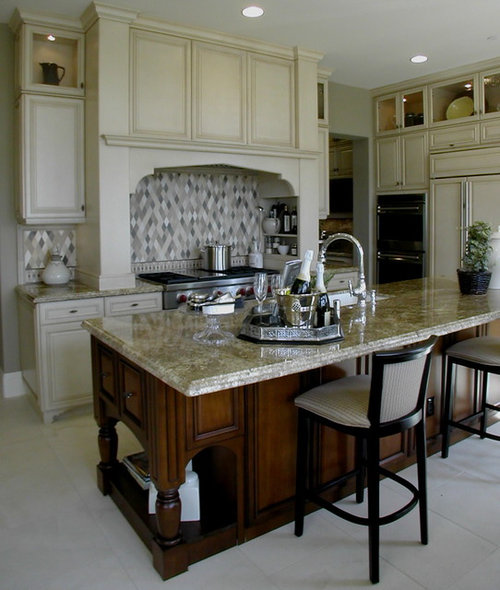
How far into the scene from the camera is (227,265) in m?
4.87

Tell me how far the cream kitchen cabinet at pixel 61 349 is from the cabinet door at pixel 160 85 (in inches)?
51.6

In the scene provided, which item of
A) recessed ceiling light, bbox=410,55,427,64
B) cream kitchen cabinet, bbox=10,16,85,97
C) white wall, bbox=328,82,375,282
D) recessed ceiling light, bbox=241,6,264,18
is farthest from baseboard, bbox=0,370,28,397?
recessed ceiling light, bbox=410,55,427,64

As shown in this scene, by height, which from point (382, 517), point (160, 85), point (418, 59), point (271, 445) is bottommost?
point (382, 517)

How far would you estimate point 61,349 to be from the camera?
3730 mm

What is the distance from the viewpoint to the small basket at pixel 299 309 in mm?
2223

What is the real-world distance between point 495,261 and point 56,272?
121 inches

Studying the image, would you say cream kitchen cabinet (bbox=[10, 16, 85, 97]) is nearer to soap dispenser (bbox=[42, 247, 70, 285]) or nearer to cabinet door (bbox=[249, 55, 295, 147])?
soap dispenser (bbox=[42, 247, 70, 285])

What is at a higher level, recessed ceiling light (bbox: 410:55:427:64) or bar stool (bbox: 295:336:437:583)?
recessed ceiling light (bbox: 410:55:427:64)

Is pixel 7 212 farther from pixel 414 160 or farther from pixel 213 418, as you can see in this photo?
pixel 414 160

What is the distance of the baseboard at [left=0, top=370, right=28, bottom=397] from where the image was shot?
13.9 ft

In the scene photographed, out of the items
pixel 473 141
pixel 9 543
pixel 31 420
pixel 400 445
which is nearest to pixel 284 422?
pixel 400 445

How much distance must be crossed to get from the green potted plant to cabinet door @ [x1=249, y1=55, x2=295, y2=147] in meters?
2.01

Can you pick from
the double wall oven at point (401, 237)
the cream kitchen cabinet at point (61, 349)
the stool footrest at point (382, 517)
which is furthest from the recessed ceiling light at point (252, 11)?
the stool footrest at point (382, 517)

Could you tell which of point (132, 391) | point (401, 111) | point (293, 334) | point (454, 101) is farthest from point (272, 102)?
point (132, 391)
